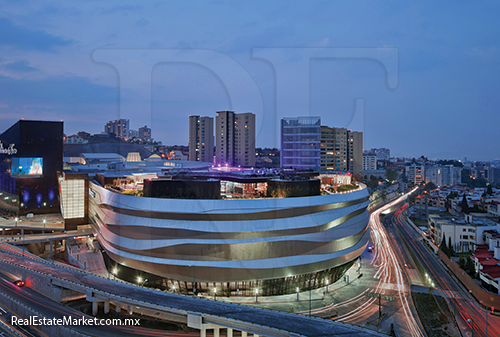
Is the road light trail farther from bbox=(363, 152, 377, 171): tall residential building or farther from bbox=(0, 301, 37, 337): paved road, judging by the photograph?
bbox=(363, 152, 377, 171): tall residential building

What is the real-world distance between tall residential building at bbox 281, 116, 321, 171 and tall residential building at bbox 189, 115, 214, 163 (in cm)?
4596

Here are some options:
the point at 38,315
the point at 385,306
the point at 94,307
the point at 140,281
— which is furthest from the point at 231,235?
the point at 385,306

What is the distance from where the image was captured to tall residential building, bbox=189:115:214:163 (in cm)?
10400

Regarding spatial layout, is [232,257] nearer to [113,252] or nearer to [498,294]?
[113,252]

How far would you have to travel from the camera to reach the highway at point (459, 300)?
2364cm

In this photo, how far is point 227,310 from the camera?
1783 centimetres

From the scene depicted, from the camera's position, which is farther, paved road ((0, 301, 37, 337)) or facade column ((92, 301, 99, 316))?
facade column ((92, 301, 99, 316))

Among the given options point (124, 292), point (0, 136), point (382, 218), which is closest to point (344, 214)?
point (124, 292)

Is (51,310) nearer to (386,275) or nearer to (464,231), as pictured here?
(386,275)

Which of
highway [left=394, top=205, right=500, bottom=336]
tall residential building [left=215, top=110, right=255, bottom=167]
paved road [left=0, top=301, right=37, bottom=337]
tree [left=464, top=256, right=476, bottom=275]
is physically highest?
tall residential building [left=215, top=110, right=255, bottom=167]

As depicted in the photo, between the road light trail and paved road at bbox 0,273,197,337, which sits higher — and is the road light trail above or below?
below

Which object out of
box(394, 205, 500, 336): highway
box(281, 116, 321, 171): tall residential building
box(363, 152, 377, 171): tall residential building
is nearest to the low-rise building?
box(394, 205, 500, 336): highway

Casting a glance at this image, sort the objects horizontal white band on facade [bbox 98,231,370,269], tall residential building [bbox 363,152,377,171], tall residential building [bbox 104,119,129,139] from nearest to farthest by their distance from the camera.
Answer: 1. horizontal white band on facade [bbox 98,231,370,269]
2. tall residential building [bbox 363,152,377,171]
3. tall residential building [bbox 104,119,129,139]

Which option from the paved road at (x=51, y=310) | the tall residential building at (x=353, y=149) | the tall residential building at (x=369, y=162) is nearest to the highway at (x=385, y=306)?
the paved road at (x=51, y=310)
